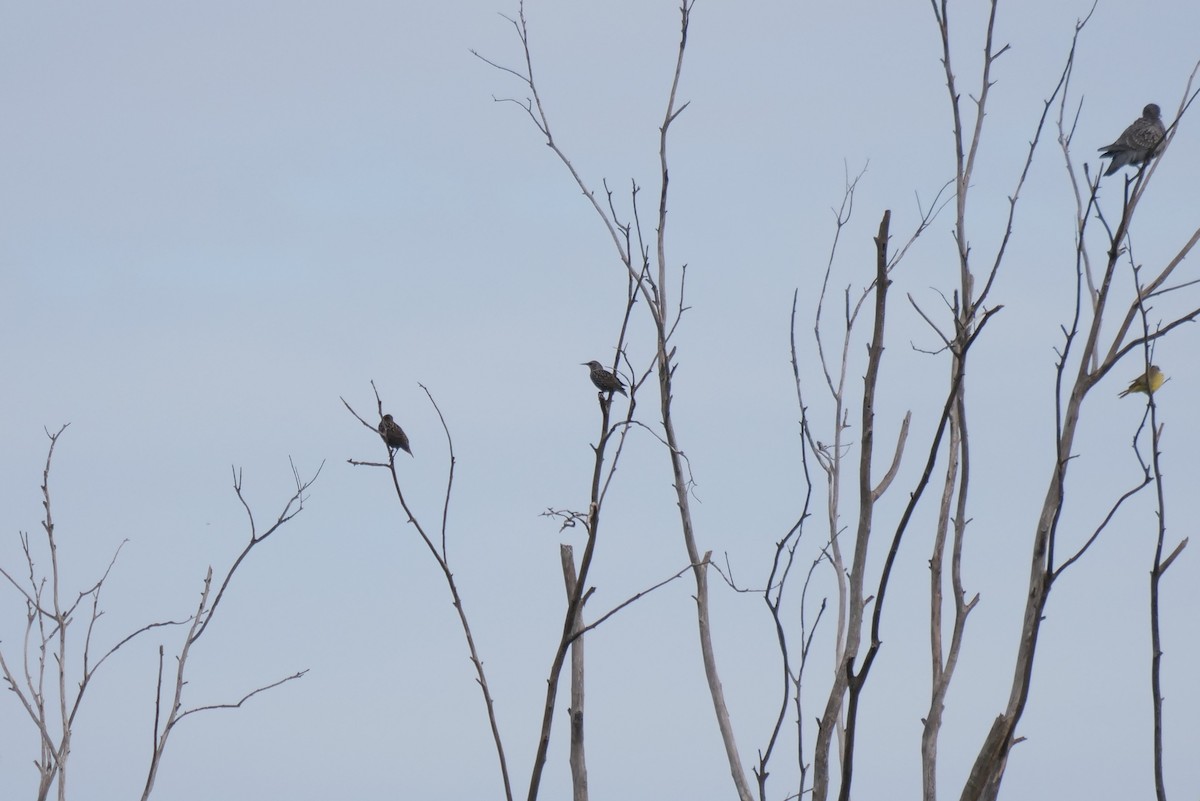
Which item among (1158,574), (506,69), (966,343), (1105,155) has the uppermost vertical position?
(1105,155)

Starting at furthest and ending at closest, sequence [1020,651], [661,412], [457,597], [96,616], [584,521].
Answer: [96,616] < [661,412] < [584,521] < [457,597] < [1020,651]

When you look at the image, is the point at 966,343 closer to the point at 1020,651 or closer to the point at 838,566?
the point at 1020,651

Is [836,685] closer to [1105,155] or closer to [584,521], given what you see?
[584,521]

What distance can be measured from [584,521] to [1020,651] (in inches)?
46.4

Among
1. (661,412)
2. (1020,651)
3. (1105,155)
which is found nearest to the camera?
(1020,651)

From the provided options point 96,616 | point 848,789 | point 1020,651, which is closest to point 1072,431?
point 1020,651

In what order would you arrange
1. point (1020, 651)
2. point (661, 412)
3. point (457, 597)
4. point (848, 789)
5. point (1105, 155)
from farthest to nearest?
point (1105, 155), point (661, 412), point (457, 597), point (1020, 651), point (848, 789)

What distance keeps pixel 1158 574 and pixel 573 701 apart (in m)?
1.56

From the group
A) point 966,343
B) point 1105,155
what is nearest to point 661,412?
point 966,343

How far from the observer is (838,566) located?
13.2 feet

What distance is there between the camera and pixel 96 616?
419cm

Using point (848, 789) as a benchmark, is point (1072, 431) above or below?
above

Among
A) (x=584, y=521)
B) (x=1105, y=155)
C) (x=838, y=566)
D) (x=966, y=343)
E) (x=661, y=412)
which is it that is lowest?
(x=966, y=343)

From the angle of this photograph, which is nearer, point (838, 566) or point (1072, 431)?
point (1072, 431)
